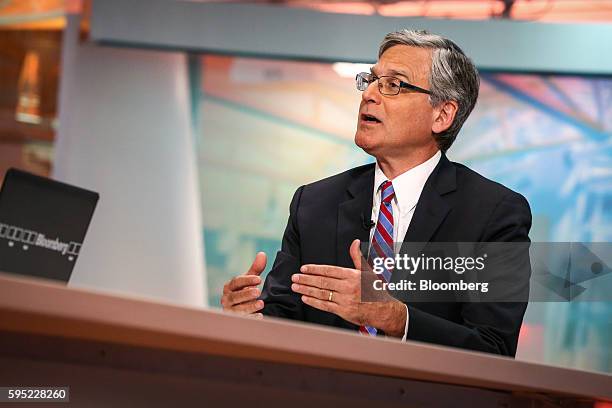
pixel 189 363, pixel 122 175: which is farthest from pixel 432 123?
pixel 122 175

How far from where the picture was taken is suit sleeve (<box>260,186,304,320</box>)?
1.93 m

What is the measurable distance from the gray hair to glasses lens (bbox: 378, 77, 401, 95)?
0.28 ft

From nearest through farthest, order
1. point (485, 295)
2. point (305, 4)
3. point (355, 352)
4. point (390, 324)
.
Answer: point (355, 352) → point (390, 324) → point (485, 295) → point (305, 4)

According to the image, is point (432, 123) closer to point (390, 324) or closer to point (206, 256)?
point (390, 324)

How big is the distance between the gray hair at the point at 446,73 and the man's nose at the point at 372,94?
0.42 ft

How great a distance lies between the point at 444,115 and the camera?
2105 millimetres

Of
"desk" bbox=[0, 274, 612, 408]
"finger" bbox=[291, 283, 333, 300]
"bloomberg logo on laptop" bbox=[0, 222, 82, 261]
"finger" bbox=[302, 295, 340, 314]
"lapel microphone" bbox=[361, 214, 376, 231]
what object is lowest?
"desk" bbox=[0, 274, 612, 408]

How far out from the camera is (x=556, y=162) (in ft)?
14.7

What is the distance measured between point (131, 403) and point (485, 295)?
2.80 feet

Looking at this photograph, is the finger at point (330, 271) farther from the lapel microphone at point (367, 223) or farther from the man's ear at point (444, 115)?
the man's ear at point (444, 115)

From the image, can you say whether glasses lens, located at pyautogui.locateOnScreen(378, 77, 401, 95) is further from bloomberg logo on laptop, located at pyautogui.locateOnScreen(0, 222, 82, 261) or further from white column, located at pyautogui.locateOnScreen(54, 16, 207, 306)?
white column, located at pyautogui.locateOnScreen(54, 16, 207, 306)

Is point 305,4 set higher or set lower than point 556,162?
higher

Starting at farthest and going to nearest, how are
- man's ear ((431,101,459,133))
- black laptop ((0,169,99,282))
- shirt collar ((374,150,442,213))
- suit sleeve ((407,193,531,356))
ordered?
man's ear ((431,101,459,133))
shirt collar ((374,150,442,213))
suit sleeve ((407,193,531,356))
black laptop ((0,169,99,282))
